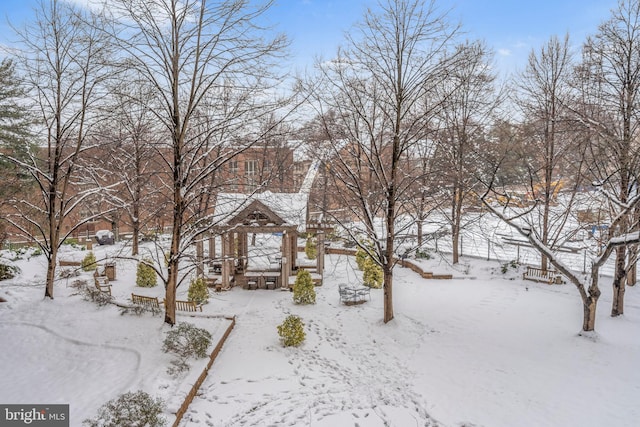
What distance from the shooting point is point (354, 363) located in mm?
8180

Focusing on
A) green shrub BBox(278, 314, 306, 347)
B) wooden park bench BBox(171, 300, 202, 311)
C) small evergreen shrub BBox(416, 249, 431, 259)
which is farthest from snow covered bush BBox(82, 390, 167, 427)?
small evergreen shrub BBox(416, 249, 431, 259)

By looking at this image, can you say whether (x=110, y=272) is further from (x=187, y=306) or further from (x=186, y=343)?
(x=186, y=343)

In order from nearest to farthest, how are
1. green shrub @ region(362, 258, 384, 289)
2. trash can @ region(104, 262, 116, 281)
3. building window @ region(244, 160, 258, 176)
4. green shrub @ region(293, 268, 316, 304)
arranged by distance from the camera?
green shrub @ region(293, 268, 316, 304) → green shrub @ region(362, 258, 384, 289) → trash can @ region(104, 262, 116, 281) → building window @ region(244, 160, 258, 176)

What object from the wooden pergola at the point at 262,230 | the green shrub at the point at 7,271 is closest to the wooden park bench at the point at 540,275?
the wooden pergola at the point at 262,230

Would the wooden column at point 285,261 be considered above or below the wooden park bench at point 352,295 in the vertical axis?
above

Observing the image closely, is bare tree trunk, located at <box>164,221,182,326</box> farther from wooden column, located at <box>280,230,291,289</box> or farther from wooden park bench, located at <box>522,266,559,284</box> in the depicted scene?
wooden park bench, located at <box>522,266,559,284</box>

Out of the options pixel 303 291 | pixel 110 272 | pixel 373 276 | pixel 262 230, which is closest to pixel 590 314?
pixel 373 276

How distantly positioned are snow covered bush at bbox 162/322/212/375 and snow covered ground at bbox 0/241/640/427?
0.76 feet

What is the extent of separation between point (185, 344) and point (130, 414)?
2.85m

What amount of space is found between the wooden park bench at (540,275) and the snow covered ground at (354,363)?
68.4 inches

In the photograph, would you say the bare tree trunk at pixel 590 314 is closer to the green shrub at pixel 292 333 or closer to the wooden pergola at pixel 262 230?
the green shrub at pixel 292 333

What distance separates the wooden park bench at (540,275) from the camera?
572 inches

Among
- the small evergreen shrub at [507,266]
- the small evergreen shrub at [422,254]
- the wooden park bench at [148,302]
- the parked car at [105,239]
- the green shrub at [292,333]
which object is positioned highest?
the parked car at [105,239]

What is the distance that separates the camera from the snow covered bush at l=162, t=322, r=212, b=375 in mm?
7520
